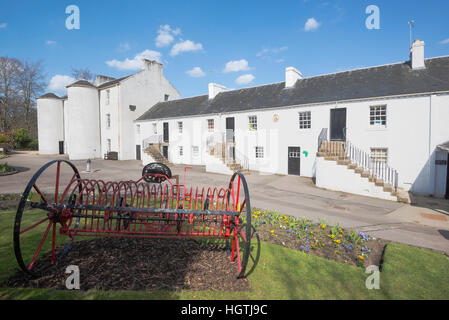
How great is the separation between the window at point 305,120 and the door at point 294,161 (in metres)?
1.96

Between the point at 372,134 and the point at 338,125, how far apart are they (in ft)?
7.92

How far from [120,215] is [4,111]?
55.2m

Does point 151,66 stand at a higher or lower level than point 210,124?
higher

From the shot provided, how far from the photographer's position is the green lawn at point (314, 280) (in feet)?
13.5

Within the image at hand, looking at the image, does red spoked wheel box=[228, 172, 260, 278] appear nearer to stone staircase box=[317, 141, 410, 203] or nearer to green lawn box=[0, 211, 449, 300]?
green lawn box=[0, 211, 449, 300]

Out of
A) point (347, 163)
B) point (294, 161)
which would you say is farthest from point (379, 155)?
point (294, 161)

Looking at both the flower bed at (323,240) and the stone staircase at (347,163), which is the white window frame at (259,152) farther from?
the flower bed at (323,240)

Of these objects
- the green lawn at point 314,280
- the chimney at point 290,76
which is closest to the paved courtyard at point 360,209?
the green lawn at point 314,280

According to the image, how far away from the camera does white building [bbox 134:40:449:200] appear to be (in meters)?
14.4

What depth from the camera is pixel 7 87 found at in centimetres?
4272

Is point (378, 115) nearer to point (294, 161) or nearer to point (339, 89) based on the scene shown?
point (339, 89)

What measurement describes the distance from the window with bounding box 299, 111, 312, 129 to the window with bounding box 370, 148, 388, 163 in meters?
5.04
